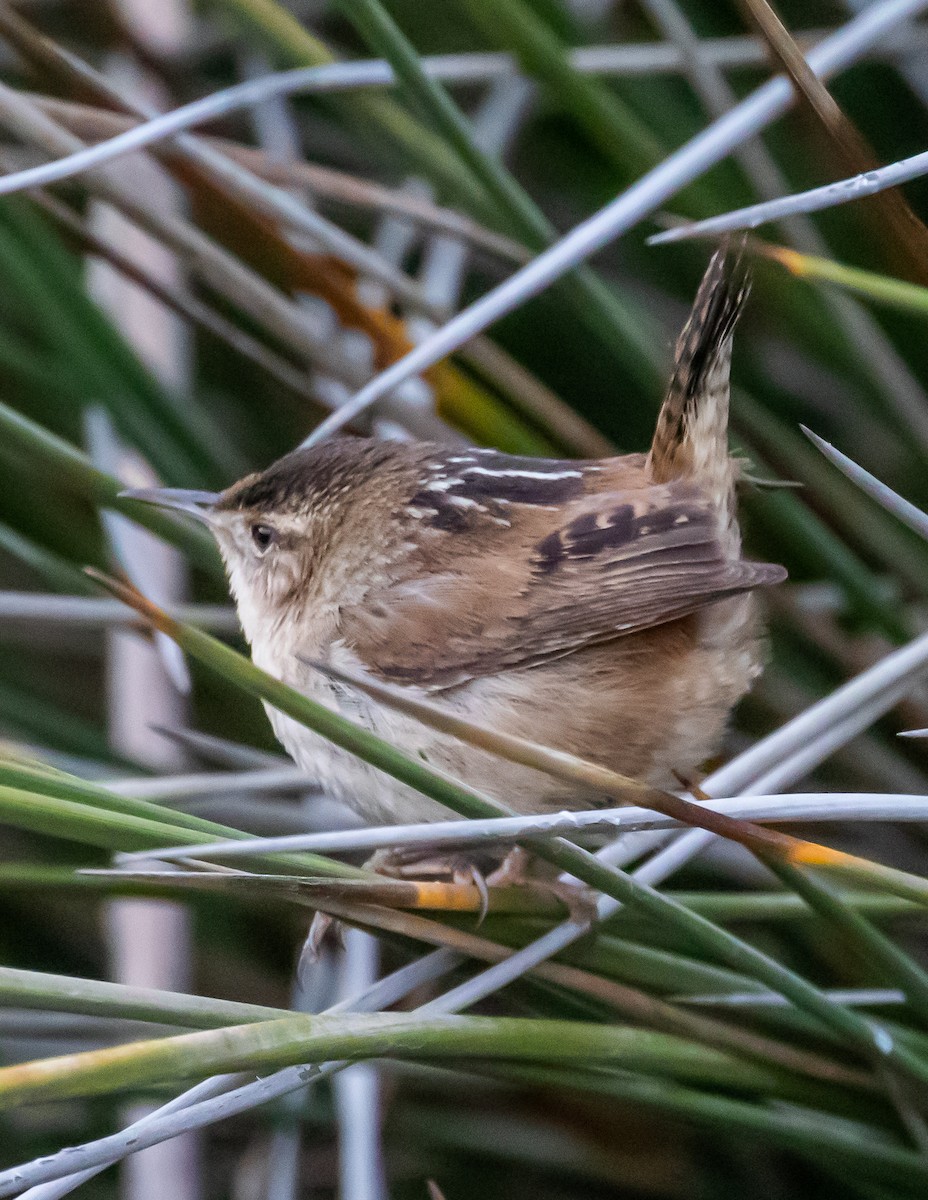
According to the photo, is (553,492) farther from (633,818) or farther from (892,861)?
(892,861)

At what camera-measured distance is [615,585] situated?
1.66m

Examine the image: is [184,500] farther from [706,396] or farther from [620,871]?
[620,871]

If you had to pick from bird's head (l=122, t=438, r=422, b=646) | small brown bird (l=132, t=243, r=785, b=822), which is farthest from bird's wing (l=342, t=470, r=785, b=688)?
bird's head (l=122, t=438, r=422, b=646)

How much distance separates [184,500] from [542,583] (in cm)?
61

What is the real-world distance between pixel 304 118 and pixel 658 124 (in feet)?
3.13

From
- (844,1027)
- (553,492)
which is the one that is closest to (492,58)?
(553,492)

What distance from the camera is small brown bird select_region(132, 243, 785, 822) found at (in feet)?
5.37

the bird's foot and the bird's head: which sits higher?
the bird's head

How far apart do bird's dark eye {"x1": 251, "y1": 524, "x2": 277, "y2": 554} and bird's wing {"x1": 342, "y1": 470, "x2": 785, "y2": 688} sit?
24 cm

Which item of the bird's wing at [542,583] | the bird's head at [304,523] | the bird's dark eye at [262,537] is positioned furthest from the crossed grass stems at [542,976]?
the bird's dark eye at [262,537]

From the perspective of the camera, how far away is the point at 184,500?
6.47 ft

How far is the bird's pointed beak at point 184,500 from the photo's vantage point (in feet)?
6.14

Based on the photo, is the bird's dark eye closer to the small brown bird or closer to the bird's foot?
the small brown bird

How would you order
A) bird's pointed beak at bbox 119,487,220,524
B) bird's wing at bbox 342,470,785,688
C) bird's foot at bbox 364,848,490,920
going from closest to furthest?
bird's wing at bbox 342,470,785,688, bird's foot at bbox 364,848,490,920, bird's pointed beak at bbox 119,487,220,524
